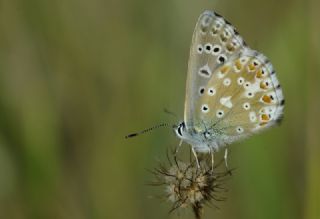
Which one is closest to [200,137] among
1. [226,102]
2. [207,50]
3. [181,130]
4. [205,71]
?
[181,130]

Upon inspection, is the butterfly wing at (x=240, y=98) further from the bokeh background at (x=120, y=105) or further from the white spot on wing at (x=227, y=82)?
the bokeh background at (x=120, y=105)

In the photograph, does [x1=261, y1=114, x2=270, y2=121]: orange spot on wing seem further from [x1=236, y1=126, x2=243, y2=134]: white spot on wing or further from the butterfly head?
the butterfly head

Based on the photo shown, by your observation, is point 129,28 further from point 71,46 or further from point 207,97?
point 207,97

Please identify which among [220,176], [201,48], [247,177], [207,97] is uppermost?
[201,48]

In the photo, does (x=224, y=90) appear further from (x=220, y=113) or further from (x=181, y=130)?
(x=181, y=130)

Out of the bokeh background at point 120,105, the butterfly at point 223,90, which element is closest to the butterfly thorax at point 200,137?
the butterfly at point 223,90

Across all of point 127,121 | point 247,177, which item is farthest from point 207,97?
point 127,121

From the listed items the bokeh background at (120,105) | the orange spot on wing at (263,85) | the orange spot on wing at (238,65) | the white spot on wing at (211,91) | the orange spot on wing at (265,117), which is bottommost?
the bokeh background at (120,105)
